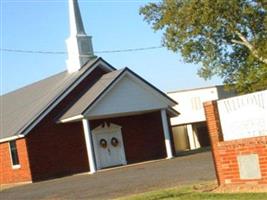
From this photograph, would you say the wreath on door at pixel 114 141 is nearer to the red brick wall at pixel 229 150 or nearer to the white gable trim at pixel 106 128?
the white gable trim at pixel 106 128

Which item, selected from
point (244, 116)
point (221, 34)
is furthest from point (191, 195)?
point (221, 34)

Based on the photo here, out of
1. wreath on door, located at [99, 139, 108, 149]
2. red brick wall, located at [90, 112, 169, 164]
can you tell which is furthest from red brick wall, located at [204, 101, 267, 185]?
red brick wall, located at [90, 112, 169, 164]

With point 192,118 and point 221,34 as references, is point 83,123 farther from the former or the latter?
point 192,118

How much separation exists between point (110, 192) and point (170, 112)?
20.9m

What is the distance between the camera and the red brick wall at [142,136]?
123 ft

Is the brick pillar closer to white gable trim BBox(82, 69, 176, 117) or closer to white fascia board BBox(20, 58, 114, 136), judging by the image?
white gable trim BBox(82, 69, 176, 117)

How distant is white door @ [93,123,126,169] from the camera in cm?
3584

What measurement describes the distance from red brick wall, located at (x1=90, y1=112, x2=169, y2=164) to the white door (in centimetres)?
47

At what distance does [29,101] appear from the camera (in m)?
39.0

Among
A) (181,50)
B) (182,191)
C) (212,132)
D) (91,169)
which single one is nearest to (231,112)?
(212,132)

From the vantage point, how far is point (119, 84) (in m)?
35.2

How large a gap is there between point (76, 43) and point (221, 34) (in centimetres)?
1141

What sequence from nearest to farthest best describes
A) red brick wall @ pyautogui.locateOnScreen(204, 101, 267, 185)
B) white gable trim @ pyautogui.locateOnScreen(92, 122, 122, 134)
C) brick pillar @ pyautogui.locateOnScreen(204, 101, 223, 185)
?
red brick wall @ pyautogui.locateOnScreen(204, 101, 267, 185) → brick pillar @ pyautogui.locateOnScreen(204, 101, 223, 185) → white gable trim @ pyautogui.locateOnScreen(92, 122, 122, 134)

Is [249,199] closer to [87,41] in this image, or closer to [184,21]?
[184,21]
